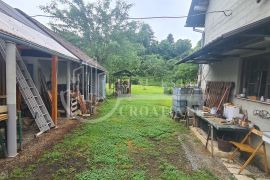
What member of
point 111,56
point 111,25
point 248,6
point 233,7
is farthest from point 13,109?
point 111,25

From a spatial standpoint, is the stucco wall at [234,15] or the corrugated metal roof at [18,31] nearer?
the corrugated metal roof at [18,31]

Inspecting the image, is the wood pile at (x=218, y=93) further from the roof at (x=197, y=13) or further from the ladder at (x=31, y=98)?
the ladder at (x=31, y=98)

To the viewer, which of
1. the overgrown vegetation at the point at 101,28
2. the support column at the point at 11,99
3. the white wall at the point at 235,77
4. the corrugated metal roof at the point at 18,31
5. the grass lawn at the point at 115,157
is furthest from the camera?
the overgrown vegetation at the point at 101,28

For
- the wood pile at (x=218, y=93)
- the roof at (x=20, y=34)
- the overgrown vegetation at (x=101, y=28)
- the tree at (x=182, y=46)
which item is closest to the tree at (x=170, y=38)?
the tree at (x=182, y=46)

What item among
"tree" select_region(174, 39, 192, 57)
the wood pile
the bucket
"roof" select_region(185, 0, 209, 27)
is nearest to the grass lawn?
the bucket

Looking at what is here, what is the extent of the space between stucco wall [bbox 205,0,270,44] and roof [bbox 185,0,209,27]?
1.37 ft

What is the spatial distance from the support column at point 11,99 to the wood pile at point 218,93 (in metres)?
5.76

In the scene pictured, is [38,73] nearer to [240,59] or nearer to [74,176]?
[74,176]

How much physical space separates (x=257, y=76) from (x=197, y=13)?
5.82m

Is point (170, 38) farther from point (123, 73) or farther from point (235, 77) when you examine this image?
point (235, 77)

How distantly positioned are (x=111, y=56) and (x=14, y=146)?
17154mm

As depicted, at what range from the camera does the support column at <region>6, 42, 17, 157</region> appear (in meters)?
4.59

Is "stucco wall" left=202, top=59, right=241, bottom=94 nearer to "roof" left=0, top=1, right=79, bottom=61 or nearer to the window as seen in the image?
the window

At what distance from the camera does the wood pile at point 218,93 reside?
23.0ft
